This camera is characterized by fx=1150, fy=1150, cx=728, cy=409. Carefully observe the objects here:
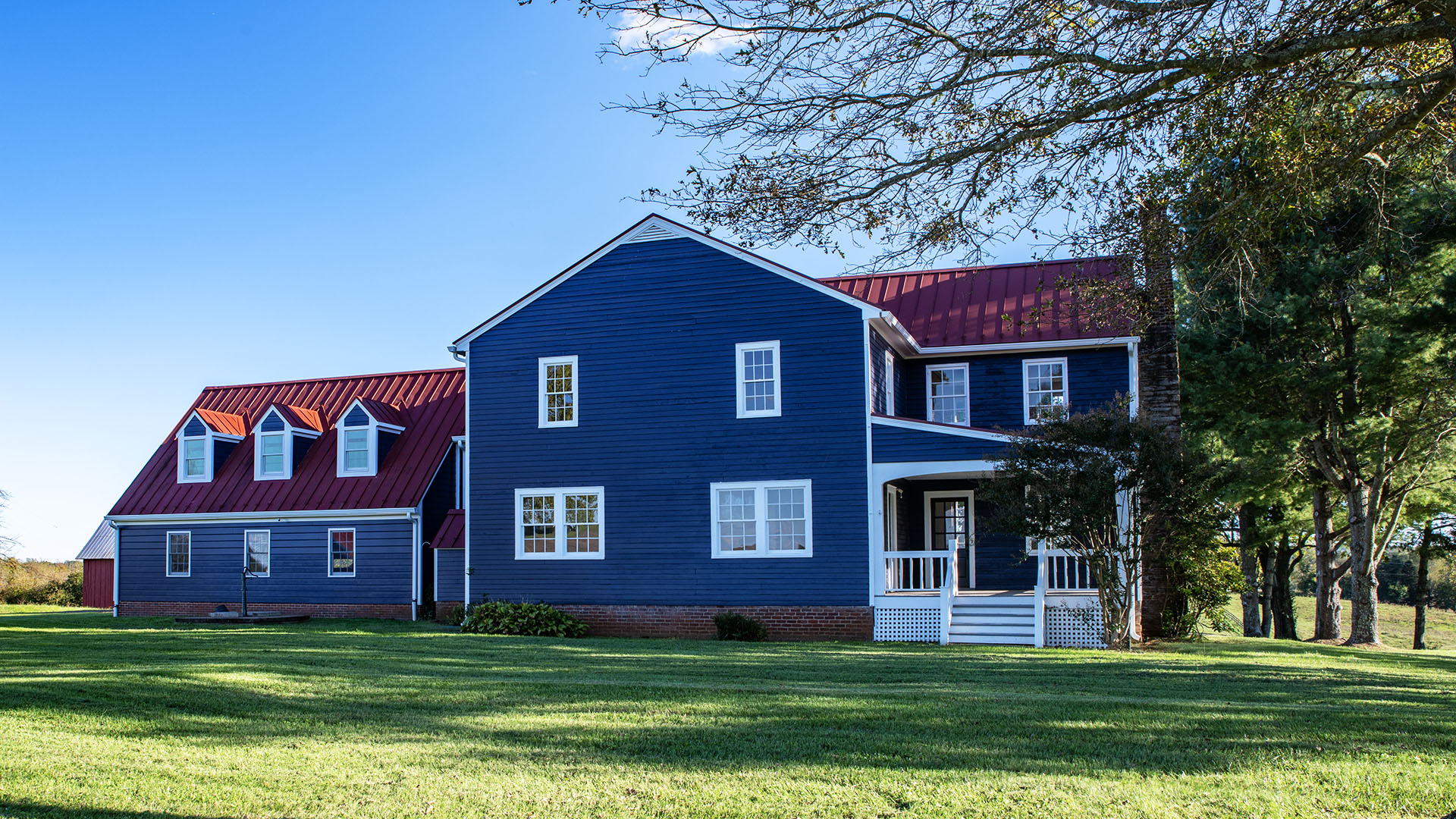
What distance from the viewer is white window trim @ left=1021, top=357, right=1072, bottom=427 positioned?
72.8 ft

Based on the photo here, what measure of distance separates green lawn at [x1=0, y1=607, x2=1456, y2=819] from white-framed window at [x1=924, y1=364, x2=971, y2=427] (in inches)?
375

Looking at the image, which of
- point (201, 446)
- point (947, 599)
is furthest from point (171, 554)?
point (947, 599)

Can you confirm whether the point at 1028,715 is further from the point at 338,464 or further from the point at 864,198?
the point at 338,464

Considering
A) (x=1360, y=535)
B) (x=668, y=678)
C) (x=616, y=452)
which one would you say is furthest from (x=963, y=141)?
Answer: (x=1360, y=535)

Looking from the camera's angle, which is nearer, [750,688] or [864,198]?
[864,198]

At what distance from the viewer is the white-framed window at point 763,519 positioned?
20547 millimetres

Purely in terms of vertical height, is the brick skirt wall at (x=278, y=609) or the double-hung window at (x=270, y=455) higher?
the double-hung window at (x=270, y=455)

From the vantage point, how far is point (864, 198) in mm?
9266

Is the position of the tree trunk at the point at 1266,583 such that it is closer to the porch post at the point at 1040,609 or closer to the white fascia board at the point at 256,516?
the porch post at the point at 1040,609

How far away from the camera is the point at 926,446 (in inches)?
780

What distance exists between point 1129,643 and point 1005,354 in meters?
6.47

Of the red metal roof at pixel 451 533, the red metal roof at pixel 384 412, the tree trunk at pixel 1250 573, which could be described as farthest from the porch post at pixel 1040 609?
the red metal roof at pixel 384 412

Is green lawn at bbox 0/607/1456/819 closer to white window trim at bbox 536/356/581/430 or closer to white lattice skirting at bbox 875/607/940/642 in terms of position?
white lattice skirting at bbox 875/607/940/642

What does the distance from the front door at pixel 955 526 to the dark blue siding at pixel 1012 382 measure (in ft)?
5.17
